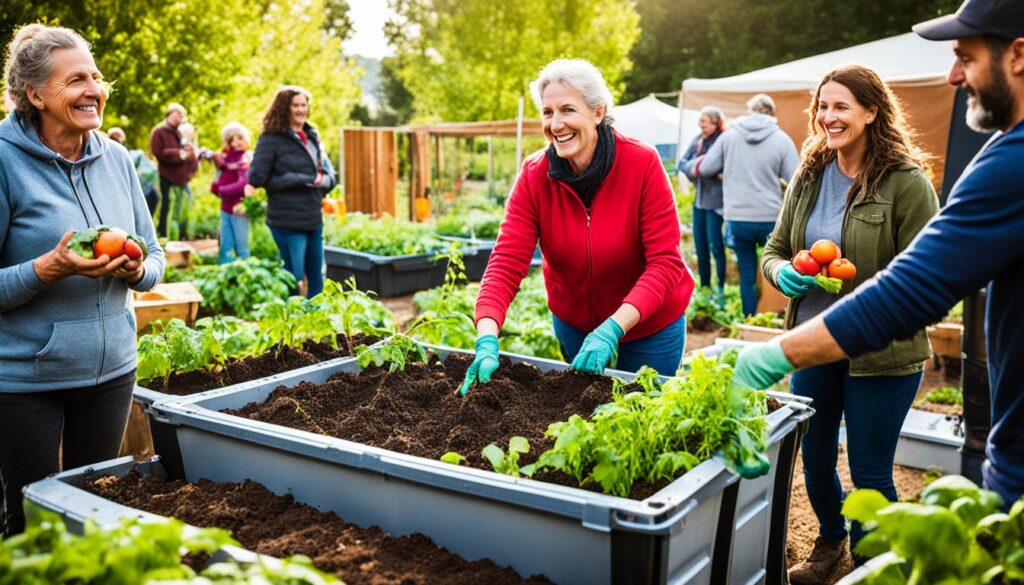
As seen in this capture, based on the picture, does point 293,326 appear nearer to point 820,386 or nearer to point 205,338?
point 205,338

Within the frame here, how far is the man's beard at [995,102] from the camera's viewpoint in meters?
1.80

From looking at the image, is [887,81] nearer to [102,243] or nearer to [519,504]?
[519,504]

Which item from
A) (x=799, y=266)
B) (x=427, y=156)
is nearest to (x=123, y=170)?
(x=799, y=266)

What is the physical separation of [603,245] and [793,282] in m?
0.69

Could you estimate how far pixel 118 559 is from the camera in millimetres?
1440

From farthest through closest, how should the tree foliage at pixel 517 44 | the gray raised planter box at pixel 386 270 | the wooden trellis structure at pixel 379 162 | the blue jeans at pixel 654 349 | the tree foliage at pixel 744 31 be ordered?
1. the tree foliage at pixel 744 31
2. the tree foliage at pixel 517 44
3. the wooden trellis structure at pixel 379 162
4. the gray raised planter box at pixel 386 270
5. the blue jeans at pixel 654 349

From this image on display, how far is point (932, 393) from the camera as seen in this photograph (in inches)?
236

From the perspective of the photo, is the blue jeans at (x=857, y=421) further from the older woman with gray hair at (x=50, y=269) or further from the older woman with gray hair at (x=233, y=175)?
the older woman with gray hair at (x=233, y=175)

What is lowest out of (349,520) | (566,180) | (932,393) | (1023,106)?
(932,393)

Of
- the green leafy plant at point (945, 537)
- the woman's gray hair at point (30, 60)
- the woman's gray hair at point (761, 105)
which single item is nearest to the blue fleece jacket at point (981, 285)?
the green leafy plant at point (945, 537)

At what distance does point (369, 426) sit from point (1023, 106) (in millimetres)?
1954

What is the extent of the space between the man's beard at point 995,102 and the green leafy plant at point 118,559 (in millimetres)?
1641

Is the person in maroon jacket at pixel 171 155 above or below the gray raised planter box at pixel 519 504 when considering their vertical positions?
above

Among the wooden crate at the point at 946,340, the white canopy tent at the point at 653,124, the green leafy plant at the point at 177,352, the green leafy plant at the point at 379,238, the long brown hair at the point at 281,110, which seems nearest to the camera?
the green leafy plant at the point at 177,352
